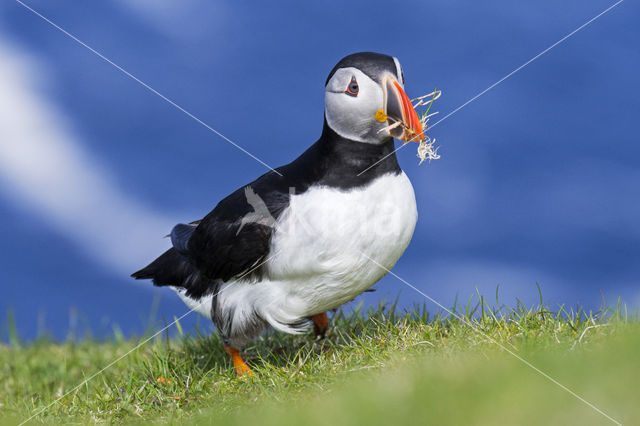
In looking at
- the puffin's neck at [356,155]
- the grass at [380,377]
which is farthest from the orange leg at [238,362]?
the puffin's neck at [356,155]

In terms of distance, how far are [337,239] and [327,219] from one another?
119 millimetres

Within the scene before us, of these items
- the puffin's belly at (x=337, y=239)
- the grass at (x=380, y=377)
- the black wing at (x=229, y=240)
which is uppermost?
the black wing at (x=229, y=240)

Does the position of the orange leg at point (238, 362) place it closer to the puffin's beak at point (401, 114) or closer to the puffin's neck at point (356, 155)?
the puffin's neck at point (356, 155)

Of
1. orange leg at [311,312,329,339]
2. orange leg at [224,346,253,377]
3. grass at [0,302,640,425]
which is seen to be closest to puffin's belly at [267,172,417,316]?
grass at [0,302,640,425]

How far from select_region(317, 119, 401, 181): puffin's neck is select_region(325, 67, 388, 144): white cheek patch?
34mm

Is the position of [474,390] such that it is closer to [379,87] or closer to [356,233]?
[356,233]

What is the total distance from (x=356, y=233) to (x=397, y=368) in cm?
73

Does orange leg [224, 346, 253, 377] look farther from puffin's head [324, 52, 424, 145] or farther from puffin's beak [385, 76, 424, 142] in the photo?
puffin's beak [385, 76, 424, 142]

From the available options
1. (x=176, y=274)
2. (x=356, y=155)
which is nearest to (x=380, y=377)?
(x=356, y=155)

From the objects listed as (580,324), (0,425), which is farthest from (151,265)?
(580,324)

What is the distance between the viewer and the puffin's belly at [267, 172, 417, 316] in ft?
12.8

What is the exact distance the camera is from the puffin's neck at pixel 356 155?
3941 millimetres

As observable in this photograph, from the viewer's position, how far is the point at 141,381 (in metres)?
4.66

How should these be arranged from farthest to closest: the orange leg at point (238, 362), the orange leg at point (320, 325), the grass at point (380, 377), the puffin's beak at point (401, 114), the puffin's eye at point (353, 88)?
the orange leg at point (320, 325) < the orange leg at point (238, 362) < the puffin's eye at point (353, 88) < the puffin's beak at point (401, 114) < the grass at point (380, 377)
